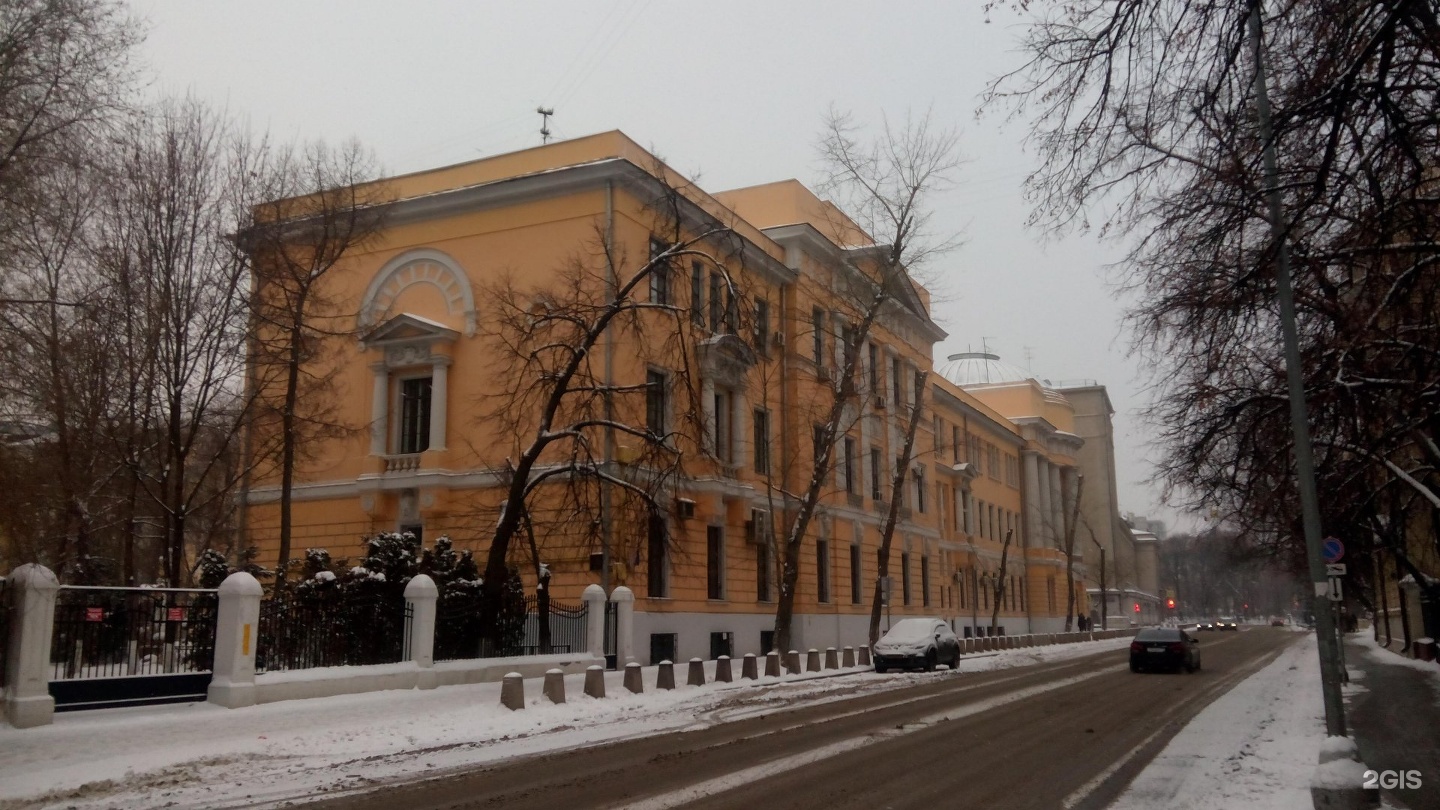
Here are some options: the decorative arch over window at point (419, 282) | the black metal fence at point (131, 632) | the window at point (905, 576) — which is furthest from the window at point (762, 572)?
the black metal fence at point (131, 632)

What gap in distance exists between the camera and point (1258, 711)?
18000mm

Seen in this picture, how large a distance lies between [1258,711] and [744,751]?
10.1 meters

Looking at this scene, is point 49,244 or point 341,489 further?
point 341,489

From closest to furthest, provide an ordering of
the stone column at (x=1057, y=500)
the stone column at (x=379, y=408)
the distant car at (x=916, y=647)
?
the distant car at (x=916, y=647) < the stone column at (x=379, y=408) < the stone column at (x=1057, y=500)

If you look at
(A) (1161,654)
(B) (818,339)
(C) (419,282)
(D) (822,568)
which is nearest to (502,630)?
(C) (419,282)

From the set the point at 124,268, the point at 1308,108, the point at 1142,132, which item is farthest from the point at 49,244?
the point at 1308,108

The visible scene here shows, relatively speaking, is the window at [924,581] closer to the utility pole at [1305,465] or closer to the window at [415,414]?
the window at [415,414]

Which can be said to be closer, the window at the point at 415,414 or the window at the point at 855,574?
the window at the point at 415,414

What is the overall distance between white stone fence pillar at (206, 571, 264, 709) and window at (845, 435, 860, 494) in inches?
1216

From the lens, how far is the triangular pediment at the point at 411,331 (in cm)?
3189

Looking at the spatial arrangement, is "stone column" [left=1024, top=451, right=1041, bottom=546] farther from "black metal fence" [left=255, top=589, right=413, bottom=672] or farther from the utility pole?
the utility pole

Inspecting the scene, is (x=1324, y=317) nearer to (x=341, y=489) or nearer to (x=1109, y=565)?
(x=341, y=489)

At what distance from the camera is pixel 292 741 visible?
45.8 ft

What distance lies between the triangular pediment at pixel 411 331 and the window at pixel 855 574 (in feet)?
67.3
